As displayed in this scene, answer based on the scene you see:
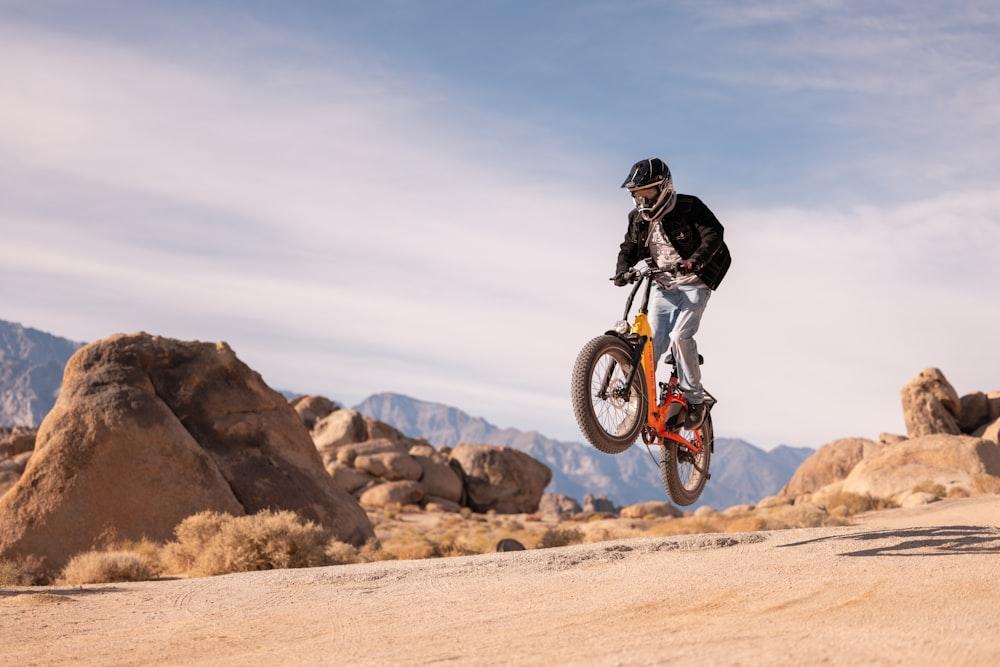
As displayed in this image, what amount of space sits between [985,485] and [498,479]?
85.6 ft

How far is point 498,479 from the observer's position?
5228 centimetres

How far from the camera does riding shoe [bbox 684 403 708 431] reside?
10930 millimetres

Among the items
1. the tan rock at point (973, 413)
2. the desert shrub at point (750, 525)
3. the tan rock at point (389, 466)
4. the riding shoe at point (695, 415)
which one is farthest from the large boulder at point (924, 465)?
the riding shoe at point (695, 415)

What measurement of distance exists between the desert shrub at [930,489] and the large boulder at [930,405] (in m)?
16.3

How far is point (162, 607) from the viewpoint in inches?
428

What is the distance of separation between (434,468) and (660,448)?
39616 millimetres

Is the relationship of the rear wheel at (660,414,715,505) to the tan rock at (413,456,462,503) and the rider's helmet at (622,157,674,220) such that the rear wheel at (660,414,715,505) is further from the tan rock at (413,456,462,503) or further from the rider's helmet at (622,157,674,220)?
the tan rock at (413,456,462,503)

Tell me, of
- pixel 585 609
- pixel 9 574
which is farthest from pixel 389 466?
pixel 585 609

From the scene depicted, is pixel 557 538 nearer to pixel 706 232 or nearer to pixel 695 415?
pixel 695 415

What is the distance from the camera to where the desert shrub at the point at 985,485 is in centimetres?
3139

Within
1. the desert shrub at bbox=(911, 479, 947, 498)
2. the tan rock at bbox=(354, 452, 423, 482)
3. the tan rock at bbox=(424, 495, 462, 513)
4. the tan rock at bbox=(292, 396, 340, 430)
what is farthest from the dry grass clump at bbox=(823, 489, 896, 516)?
the tan rock at bbox=(292, 396, 340, 430)

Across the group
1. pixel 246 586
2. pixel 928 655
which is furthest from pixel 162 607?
pixel 928 655

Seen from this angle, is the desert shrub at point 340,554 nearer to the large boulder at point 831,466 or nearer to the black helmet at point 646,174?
the black helmet at point 646,174

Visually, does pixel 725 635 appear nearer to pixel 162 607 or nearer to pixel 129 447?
pixel 162 607
